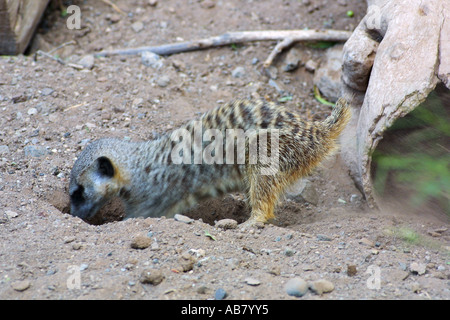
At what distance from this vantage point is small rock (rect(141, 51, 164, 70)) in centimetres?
557

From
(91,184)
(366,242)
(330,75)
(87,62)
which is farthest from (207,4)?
(366,242)

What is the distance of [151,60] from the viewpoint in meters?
5.60

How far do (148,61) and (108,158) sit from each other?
6.79 feet

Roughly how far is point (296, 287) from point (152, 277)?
744mm

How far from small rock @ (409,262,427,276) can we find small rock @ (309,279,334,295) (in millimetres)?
521

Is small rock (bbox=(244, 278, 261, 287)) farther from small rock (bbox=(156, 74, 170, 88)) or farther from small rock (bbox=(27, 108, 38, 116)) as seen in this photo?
small rock (bbox=(156, 74, 170, 88))

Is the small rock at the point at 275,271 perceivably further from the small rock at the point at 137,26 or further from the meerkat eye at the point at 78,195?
the small rock at the point at 137,26

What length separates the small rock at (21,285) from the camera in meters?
2.62

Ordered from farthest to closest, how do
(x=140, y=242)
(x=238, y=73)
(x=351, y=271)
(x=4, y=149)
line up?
(x=238, y=73)
(x=4, y=149)
(x=140, y=242)
(x=351, y=271)

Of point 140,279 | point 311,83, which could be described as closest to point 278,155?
point 140,279

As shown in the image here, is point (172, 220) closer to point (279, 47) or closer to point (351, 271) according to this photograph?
point (351, 271)

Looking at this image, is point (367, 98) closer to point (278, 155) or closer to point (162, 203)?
point (278, 155)

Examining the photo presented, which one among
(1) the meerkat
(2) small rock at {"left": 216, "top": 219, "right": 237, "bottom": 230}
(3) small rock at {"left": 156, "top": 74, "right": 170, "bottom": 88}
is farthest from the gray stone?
(2) small rock at {"left": 216, "top": 219, "right": 237, "bottom": 230}

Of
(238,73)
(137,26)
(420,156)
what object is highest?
(137,26)
